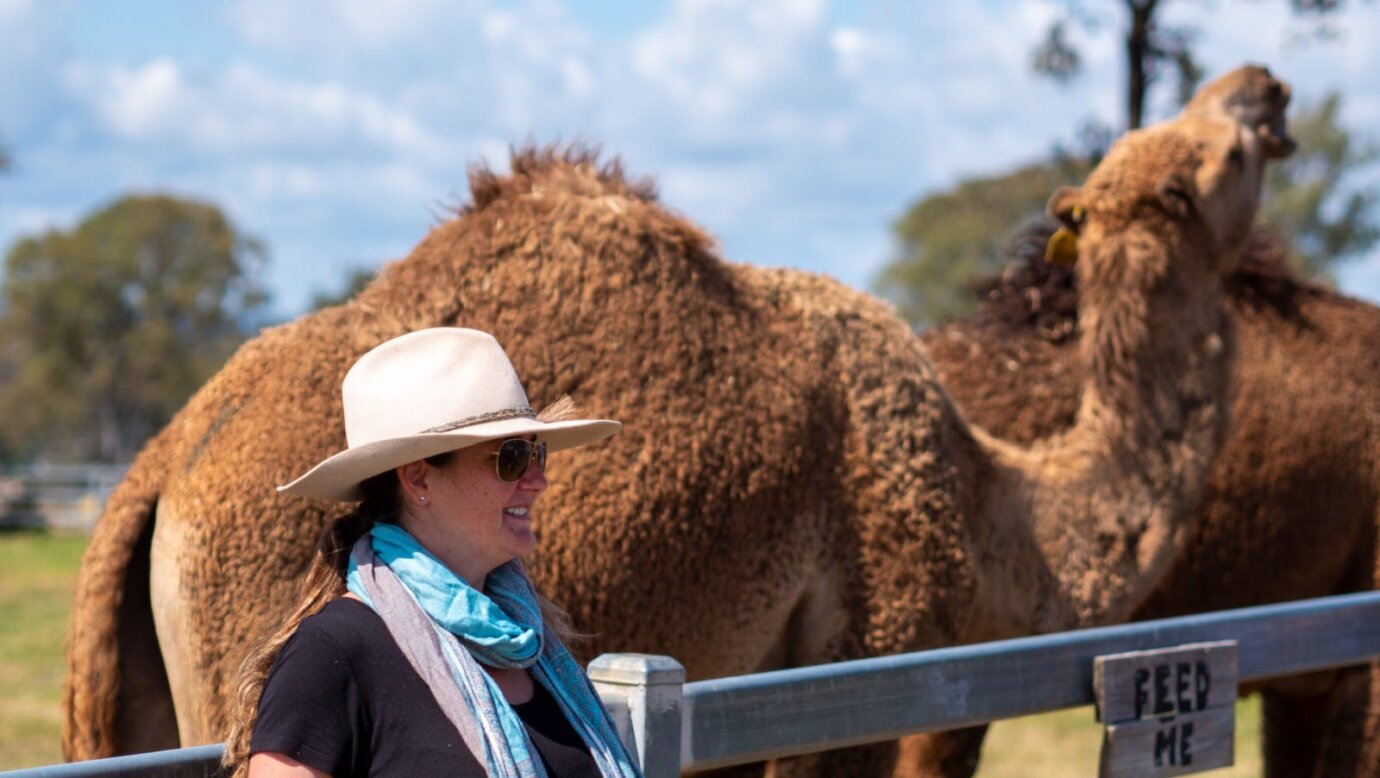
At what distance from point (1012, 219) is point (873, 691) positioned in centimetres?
4417

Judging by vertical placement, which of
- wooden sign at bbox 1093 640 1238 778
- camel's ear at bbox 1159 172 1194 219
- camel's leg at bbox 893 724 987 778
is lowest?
camel's leg at bbox 893 724 987 778

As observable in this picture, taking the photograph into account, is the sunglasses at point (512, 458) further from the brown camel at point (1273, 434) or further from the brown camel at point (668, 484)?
the brown camel at point (1273, 434)

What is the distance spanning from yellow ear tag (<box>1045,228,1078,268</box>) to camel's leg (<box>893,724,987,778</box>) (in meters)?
1.75

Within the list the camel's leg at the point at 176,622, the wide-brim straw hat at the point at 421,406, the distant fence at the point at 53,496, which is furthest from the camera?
the distant fence at the point at 53,496

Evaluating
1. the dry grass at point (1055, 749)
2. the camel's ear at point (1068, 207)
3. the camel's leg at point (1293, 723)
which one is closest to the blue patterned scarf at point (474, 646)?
the camel's ear at point (1068, 207)

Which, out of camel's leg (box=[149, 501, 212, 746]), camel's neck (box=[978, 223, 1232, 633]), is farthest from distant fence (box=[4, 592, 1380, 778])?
camel's leg (box=[149, 501, 212, 746])

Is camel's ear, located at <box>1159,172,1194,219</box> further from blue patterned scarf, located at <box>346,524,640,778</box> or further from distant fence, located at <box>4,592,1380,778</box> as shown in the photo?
blue patterned scarf, located at <box>346,524,640,778</box>

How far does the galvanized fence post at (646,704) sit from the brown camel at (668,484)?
1.28 meters

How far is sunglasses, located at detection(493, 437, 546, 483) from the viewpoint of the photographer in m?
2.51

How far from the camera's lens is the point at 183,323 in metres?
53.2

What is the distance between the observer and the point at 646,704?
2.80 m

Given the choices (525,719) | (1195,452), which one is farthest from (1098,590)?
(525,719)

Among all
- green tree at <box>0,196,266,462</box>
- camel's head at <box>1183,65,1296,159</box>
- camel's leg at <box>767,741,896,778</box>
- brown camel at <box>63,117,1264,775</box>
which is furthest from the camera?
green tree at <box>0,196,266,462</box>

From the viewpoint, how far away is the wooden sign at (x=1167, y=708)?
12.6 ft
